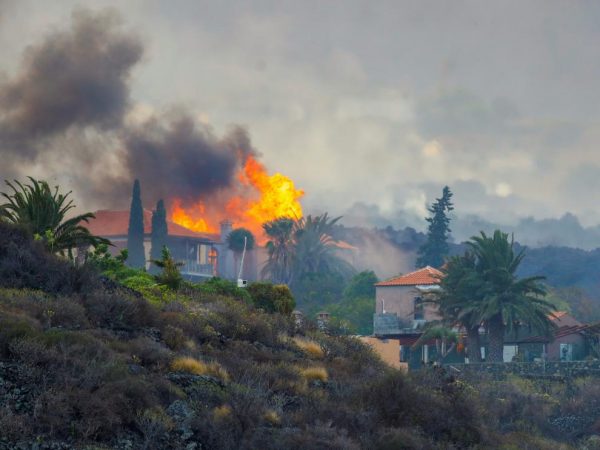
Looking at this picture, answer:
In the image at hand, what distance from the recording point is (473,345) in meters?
64.2

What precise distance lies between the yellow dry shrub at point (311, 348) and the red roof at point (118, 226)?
8189 cm

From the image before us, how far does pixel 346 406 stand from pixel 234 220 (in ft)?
351

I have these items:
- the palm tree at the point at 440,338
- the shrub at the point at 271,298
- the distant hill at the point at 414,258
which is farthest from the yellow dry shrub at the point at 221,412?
the distant hill at the point at 414,258

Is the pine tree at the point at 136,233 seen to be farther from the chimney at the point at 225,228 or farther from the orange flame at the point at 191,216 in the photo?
the orange flame at the point at 191,216

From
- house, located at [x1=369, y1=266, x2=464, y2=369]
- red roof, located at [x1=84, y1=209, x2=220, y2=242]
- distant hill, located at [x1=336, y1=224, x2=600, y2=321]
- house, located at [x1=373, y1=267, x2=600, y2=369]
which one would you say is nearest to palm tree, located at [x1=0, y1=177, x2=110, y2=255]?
house, located at [x1=373, y1=267, x2=600, y2=369]

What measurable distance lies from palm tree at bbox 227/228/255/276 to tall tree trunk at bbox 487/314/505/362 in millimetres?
53862

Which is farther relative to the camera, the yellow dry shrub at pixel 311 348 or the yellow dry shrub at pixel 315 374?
the yellow dry shrub at pixel 311 348

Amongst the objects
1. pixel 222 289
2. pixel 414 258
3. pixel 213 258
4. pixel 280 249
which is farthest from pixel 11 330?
pixel 414 258

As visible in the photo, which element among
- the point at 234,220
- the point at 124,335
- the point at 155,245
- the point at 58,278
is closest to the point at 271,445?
the point at 124,335

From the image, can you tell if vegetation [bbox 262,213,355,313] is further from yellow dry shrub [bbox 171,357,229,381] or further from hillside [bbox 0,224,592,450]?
yellow dry shrub [bbox 171,357,229,381]

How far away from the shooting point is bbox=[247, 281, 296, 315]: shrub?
119 ft

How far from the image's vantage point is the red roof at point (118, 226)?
11274 cm

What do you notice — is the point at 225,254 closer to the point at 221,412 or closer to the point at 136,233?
the point at 136,233

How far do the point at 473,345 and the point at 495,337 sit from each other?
1690 millimetres
